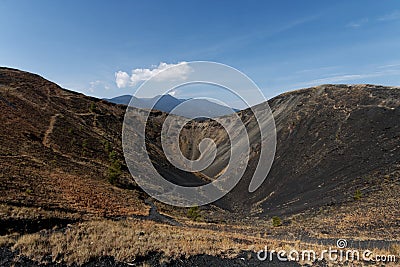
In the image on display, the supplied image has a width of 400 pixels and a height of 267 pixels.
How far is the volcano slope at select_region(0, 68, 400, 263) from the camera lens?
52.6ft

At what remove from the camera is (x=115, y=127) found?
6925 centimetres

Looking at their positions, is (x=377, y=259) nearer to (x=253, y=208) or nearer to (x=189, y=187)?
(x=253, y=208)

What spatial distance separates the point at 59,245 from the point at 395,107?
66284 millimetres

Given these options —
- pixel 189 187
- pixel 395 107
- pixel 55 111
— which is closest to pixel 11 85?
pixel 55 111

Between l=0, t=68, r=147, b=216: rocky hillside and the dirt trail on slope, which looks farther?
the dirt trail on slope

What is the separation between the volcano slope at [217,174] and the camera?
1603cm

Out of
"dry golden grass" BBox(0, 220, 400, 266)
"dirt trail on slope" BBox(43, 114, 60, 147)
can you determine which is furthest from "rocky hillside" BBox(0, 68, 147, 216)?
"dry golden grass" BBox(0, 220, 400, 266)

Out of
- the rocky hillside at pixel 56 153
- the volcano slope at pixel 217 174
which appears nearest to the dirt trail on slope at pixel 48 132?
the rocky hillside at pixel 56 153

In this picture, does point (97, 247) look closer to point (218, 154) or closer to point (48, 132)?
point (48, 132)

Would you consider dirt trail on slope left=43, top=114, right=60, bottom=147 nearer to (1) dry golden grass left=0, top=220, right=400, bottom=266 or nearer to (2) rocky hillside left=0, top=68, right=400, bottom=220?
(2) rocky hillside left=0, top=68, right=400, bottom=220

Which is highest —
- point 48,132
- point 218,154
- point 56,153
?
point 48,132

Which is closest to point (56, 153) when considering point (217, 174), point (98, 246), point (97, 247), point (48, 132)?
point (48, 132)

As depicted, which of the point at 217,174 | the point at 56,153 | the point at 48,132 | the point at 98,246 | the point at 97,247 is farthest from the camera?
the point at 217,174

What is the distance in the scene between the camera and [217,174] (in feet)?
236
